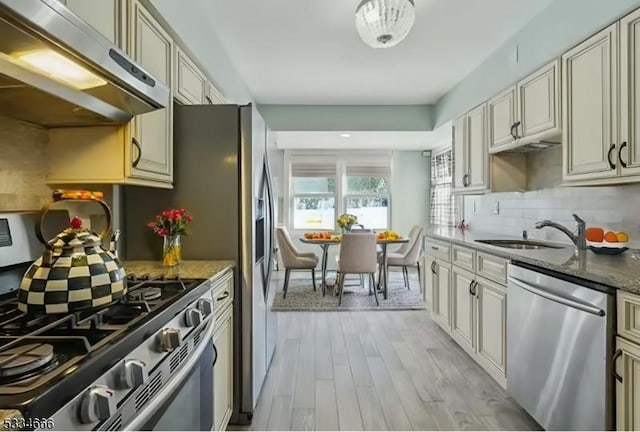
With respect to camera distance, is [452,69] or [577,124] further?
[452,69]

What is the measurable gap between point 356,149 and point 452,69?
287cm

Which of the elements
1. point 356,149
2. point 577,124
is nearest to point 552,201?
point 577,124

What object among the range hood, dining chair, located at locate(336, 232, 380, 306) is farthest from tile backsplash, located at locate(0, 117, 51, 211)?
dining chair, located at locate(336, 232, 380, 306)

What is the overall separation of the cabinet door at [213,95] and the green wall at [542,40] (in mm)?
2387

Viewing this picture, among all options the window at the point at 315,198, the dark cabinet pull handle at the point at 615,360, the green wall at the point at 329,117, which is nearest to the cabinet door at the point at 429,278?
the dark cabinet pull handle at the point at 615,360

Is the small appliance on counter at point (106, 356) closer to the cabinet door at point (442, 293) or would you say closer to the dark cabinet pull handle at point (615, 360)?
the dark cabinet pull handle at point (615, 360)

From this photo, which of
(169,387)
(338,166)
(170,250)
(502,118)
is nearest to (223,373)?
(170,250)

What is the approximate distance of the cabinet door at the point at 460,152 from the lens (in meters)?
3.53

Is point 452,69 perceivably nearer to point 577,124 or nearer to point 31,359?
point 577,124

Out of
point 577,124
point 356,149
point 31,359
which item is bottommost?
point 31,359

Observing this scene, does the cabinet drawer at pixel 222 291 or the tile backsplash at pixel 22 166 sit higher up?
the tile backsplash at pixel 22 166

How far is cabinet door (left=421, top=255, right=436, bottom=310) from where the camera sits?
3.42m

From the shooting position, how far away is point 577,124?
7.03 ft

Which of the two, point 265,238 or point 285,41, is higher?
point 285,41
